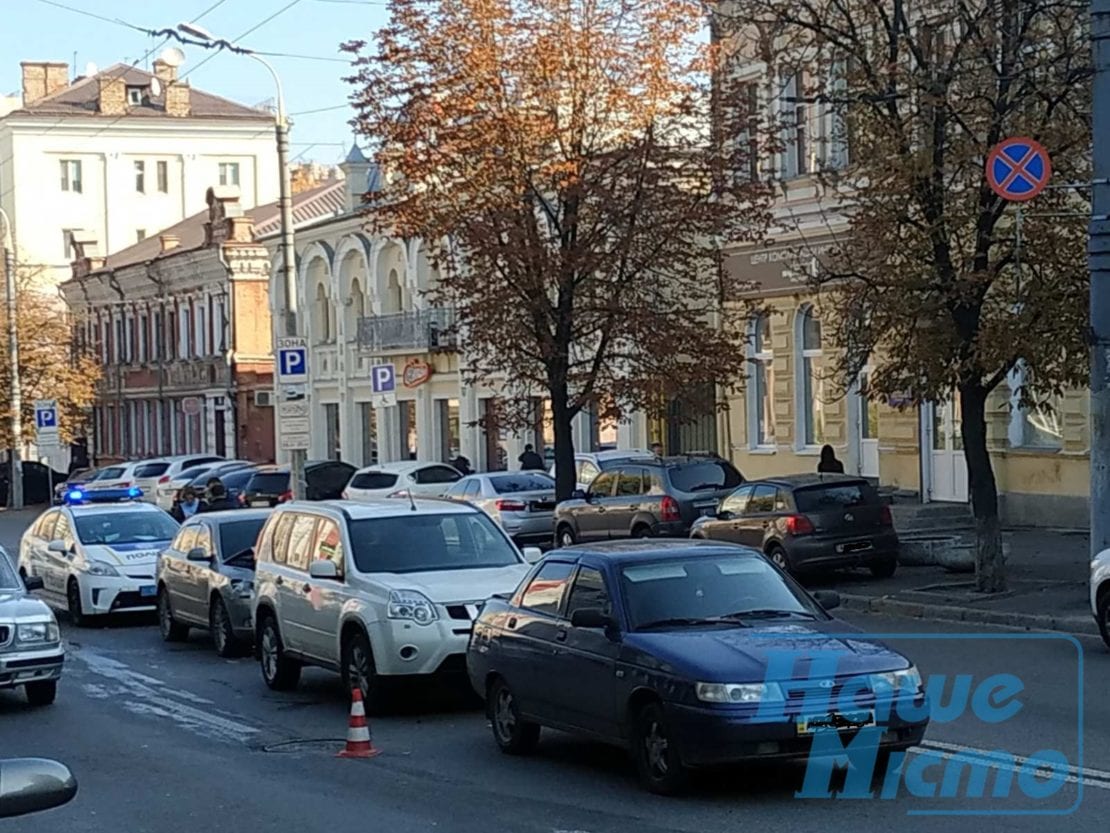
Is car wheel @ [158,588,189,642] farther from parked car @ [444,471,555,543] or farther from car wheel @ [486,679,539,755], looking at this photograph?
parked car @ [444,471,555,543]

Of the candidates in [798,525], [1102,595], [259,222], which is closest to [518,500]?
[798,525]

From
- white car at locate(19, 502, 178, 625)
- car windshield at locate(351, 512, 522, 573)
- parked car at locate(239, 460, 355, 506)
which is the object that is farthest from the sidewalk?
parked car at locate(239, 460, 355, 506)

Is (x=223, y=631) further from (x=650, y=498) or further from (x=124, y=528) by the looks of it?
(x=650, y=498)

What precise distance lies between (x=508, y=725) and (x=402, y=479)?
25733 mm

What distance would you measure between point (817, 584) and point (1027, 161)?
801 centimetres

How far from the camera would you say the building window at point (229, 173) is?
3880 inches

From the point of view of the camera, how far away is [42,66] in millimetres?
101375

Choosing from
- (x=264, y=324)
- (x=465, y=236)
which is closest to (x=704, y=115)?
(x=465, y=236)

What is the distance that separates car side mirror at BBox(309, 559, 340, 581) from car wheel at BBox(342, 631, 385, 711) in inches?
22.2

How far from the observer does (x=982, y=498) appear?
20.6 meters

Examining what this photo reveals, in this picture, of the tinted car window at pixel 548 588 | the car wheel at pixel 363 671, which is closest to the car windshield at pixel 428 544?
the car wheel at pixel 363 671

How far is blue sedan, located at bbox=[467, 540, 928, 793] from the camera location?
10.2 m

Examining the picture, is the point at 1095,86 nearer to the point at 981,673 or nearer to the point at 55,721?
the point at 981,673

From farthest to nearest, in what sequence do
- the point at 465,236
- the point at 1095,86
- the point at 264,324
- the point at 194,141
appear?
the point at 194,141 < the point at 264,324 < the point at 465,236 < the point at 1095,86
